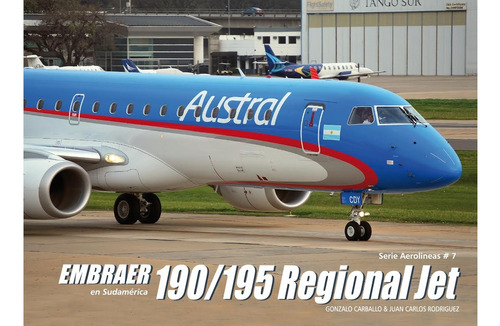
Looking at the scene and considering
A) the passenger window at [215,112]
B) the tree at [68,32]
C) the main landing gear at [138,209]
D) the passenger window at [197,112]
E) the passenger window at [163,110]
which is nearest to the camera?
the passenger window at [215,112]

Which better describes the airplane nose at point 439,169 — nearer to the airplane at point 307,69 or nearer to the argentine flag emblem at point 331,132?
the argentine flag emblem at point 331,132

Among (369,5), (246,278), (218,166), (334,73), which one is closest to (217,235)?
(218,166)

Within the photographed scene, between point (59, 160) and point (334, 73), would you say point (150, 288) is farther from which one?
point (334, 73)

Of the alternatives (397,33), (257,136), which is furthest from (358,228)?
(397,33)

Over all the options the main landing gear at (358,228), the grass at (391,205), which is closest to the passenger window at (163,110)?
the main landing gear at (358,228)

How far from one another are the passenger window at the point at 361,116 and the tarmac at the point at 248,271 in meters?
2.70

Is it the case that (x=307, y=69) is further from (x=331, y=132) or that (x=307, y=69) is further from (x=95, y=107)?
(x=331, y=132)

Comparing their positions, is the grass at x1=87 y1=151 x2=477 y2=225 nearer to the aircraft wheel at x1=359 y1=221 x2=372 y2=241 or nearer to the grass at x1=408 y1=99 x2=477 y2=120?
the aircraft wheel at x1=359 y1=221 x2=372 y2=241

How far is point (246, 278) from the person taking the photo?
68.5 feet

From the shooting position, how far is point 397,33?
5175 centimetres

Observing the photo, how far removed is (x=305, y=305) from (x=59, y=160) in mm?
12290

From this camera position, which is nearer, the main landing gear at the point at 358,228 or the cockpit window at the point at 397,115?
the cockpit window at the point at 397,115

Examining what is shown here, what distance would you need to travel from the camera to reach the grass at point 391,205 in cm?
3562

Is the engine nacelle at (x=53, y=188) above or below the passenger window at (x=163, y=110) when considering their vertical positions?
below
